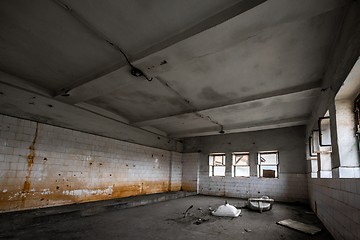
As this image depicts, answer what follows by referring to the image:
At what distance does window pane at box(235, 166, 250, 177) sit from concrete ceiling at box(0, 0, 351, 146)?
A: 3.59 m

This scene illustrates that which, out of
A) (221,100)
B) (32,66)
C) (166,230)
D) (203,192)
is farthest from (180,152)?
(32,66)

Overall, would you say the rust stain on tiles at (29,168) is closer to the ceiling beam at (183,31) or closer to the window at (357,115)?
the ceiling beam at (183,31)

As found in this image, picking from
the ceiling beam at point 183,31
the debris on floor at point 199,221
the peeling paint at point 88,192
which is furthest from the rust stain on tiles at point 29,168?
the debris on floor at point 199,221

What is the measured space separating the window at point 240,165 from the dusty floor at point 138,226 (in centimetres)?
381

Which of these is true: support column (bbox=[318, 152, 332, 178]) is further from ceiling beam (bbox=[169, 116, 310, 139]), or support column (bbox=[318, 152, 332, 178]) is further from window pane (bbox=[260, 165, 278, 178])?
window pane (bbox=[260, 165, 278, 178])

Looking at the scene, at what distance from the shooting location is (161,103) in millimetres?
5906

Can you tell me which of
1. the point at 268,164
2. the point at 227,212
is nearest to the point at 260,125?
the point at 268,164

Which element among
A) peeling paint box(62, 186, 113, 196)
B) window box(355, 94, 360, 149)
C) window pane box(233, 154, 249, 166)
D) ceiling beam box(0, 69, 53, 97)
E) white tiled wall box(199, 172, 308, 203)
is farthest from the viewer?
window pane box(233, 154, 249, 166)

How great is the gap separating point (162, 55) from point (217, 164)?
304 inches

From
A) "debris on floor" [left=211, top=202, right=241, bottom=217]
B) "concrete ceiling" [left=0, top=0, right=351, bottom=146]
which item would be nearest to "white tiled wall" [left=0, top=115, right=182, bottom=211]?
"concrete ceiling" [left=0, top=0, right=351, bottom=146]

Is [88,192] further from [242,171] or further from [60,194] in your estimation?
[242,171]

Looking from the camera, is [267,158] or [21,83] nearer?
[21,83]

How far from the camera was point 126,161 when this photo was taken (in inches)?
305

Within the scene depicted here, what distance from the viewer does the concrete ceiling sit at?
255 cm
